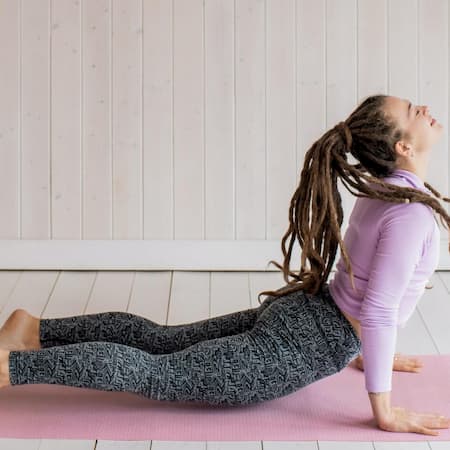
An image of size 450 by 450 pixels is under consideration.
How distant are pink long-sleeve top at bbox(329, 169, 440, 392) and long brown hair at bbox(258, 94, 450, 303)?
1.4 inches

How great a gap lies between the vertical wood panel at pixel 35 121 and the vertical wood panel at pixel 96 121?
142 millimetres

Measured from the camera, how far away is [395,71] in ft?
12.2

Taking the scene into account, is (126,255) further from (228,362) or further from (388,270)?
(388,270)

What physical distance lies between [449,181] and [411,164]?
61.1 inches

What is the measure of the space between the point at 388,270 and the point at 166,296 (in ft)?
4.49

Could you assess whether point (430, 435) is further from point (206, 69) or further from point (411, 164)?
point (206, 69)

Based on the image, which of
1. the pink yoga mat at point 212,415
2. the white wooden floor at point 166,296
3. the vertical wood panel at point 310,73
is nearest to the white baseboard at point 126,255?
the white wooden floor at point 166,296

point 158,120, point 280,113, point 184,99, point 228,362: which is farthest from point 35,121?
point 228,362

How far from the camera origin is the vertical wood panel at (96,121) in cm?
369

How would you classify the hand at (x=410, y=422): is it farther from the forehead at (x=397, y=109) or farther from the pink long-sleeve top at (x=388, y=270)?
the forehead at (x=397, y=109)

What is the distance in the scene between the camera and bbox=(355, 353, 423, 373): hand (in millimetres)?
2686

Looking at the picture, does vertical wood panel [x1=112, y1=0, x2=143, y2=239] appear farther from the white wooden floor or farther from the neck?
the neck

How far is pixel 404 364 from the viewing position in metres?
2.69

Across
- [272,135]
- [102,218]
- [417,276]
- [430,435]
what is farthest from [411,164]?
[102,218]
